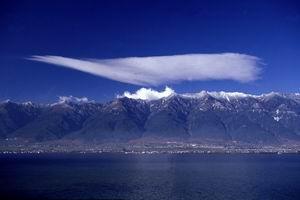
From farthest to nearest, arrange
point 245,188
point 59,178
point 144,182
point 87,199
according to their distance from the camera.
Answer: point 59,178 < point 144,182 < point 245,188 < point 87,199

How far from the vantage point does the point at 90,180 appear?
586 ft

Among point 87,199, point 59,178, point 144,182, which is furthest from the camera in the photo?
Result: point 59,178

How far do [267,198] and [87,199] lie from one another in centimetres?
4815

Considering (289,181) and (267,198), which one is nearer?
(267,198)

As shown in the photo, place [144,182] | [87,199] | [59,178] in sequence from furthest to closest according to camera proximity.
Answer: [59,178], [144,182], [87,199]

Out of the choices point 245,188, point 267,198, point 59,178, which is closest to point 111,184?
point 59,178

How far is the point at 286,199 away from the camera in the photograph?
131 m

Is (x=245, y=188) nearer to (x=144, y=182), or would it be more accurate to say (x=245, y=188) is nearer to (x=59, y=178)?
(x=144, y=182)

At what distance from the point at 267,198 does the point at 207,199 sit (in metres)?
16.4

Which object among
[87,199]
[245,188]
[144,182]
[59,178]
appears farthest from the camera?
[59,178]

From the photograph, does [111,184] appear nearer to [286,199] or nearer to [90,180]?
[90,180]

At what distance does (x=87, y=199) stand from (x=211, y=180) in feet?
214

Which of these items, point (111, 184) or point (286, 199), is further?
point (111, 184)

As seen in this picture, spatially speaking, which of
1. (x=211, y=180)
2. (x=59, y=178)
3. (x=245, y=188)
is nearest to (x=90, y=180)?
(x=59, y=178)
